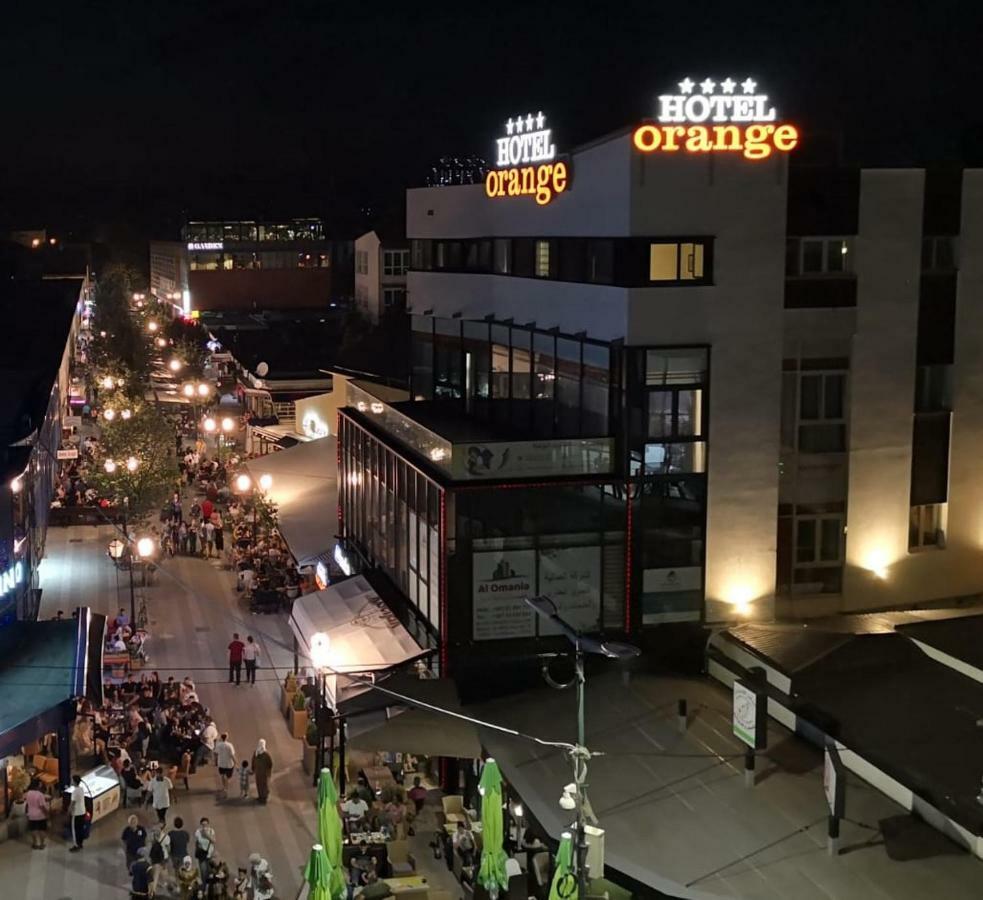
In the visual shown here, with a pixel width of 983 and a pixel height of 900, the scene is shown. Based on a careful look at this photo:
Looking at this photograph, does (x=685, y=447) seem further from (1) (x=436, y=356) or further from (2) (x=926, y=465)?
(1) (x=436, y=356)

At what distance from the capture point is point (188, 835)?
20469 millimetres

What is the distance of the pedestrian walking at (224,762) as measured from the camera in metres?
22.8

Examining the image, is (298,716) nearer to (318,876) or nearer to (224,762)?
(224,762)

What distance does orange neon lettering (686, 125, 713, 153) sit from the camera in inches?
925

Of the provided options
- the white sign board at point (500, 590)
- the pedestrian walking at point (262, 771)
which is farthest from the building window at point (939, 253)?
the pedestrian walking at point (262, 771)

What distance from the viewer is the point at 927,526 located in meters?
26.0

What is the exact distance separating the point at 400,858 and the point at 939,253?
14935mm

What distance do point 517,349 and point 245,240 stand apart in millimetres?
93701

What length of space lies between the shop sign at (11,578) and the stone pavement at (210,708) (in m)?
3.84

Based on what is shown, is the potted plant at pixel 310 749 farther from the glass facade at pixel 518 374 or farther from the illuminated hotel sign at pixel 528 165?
the illuminated hotel sign at pixel 528 165

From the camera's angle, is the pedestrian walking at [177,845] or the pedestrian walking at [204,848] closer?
the pedestrian walking at [204,848]

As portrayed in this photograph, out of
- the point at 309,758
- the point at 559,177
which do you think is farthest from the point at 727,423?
the point at 309,758

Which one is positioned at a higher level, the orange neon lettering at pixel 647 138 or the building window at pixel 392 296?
the orange neon lettering at pixel 647 138

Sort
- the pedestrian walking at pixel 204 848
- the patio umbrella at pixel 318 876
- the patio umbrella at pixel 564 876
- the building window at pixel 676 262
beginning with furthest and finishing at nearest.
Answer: the building window at pixel 676 262, the pedestrian walking at pixel 204 848, the patio umbrella at pixel 318 876, the patio umbrella at pixel 564 876
